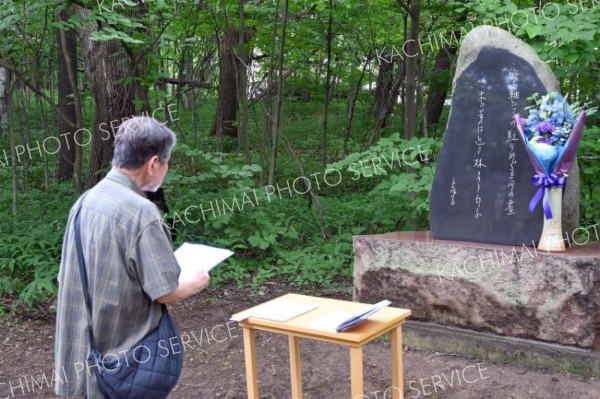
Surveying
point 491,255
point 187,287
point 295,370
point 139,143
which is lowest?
point 295,370

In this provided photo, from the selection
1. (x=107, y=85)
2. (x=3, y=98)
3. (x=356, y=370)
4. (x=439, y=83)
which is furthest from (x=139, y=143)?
(x=3, y=98)

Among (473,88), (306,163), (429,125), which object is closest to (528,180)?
(473,88)

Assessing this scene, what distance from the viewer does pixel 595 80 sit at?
5836 millimetres

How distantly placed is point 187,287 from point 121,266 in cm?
23

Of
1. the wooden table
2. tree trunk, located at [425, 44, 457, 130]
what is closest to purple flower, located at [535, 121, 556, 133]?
the wooden table

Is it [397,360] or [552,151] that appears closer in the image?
[397,360]

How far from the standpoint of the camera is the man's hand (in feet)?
6.63

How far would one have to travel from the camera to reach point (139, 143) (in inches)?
79.3

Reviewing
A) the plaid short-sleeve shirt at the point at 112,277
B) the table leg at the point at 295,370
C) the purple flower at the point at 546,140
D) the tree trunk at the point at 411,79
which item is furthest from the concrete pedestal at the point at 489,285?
the plaid short-sleeve shirt at the point at 112,277

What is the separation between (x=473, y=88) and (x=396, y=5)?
4.19 meters

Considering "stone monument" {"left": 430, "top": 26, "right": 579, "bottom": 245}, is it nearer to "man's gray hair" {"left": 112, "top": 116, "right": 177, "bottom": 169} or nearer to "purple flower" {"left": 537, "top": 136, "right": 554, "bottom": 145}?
"purple flower" {"left": 537, "top": 136, "right": 554, "bottom": 145}

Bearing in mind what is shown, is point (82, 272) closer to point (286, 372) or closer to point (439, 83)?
point (286, 372)

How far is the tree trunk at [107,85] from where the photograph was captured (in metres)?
6.48

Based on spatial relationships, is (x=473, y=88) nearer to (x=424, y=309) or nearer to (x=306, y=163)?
(x=424, y=309)
